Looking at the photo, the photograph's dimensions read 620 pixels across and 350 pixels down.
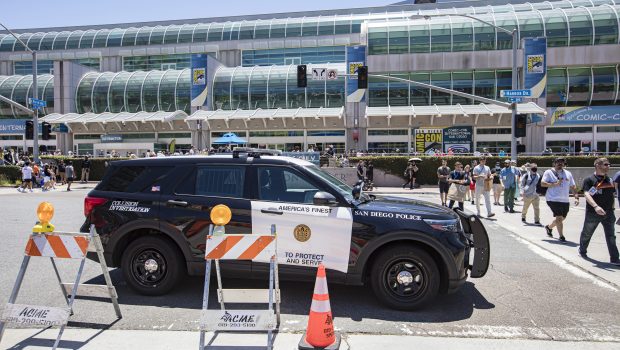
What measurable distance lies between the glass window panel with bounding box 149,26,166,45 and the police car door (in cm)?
5165

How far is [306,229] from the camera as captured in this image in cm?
515

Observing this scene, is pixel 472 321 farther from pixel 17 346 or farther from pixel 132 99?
pixel 132 99

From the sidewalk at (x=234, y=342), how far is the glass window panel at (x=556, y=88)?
126ft

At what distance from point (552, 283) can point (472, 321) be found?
7.48 ft

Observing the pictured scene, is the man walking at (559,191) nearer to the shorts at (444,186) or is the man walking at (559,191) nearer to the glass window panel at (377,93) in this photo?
the shorts at (444,186)

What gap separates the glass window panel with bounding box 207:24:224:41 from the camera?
165 feet

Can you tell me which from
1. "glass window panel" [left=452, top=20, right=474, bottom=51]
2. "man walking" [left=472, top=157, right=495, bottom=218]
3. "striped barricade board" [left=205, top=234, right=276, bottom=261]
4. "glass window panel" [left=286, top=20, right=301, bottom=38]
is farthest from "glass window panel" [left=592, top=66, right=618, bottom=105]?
"striped barricade board" [left=205, top=234, right=276, bottom=261]

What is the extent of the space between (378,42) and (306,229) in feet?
119

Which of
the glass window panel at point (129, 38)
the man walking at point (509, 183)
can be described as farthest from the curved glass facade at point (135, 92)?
the man walking at point (509, 183)

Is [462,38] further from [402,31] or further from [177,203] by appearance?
[177,203]

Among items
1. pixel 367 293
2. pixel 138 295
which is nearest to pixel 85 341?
pixel 138 295

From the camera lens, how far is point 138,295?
5.59 metres

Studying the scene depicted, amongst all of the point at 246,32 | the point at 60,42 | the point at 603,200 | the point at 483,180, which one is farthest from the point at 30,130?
the point at 60,42

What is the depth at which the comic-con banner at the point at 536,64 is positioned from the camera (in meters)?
36.1
